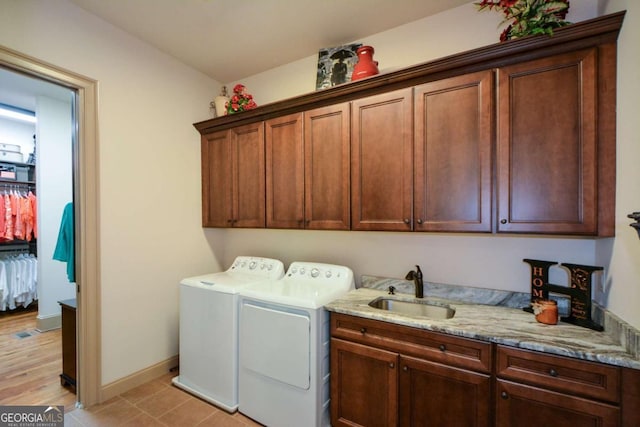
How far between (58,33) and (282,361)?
8.76 feet

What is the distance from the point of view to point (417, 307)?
2.03m

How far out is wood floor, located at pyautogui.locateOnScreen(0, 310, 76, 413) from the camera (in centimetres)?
222

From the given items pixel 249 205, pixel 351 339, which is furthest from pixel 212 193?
pixel 351 339

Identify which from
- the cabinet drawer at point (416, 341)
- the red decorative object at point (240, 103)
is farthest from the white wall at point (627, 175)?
the red decorative object at point (240, 103)

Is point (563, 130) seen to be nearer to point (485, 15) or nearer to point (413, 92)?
Result: point (413, 92)

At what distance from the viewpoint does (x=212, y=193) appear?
9.35 ft

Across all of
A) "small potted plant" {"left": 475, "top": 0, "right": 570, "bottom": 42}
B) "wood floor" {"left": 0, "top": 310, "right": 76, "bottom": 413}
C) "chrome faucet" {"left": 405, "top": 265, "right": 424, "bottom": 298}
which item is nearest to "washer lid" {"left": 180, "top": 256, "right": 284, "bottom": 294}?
"chrome faucet" {"left": 405, "top": 265, "right": 424, "bottom": 298}

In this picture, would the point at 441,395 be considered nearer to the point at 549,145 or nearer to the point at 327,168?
the point at 549,145

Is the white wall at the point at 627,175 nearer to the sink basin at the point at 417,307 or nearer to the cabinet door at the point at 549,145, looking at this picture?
the cabinet door at the point at 549,145

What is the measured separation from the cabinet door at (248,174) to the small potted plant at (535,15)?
1.83 m

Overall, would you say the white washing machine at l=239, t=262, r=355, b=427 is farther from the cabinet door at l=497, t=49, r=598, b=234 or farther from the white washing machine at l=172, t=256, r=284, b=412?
the cabinet door at l=497, t=49, r=598, b=234

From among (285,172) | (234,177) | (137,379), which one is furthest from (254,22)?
(137,379)

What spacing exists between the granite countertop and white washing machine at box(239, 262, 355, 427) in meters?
0.19

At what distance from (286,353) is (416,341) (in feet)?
2.69
